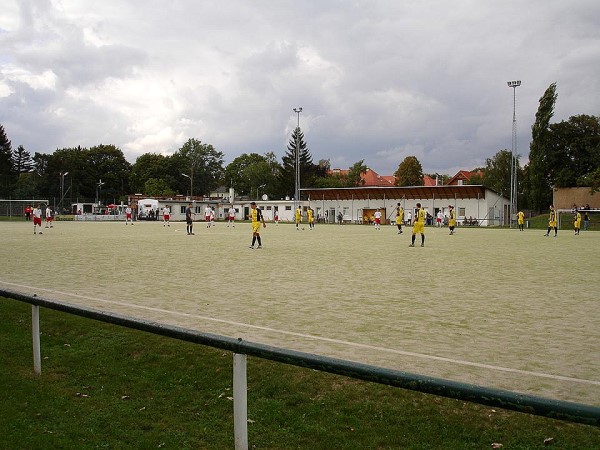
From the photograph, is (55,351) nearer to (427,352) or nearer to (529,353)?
(427,352)

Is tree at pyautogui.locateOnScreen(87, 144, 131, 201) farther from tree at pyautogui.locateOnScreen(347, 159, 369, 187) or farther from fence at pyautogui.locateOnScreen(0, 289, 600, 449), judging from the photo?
fence at pyautogui.locateOnScreen(0, 289, 600, 449)

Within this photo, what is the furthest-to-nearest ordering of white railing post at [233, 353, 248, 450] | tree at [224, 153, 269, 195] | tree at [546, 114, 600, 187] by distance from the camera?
1. tree at [224, 153, 269, 195]
2. tree at [546, 114, 600, 187]
3. white railing post at [233, 353, 248, 450]

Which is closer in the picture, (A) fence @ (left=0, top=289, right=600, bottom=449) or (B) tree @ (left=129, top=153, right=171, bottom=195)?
(A) fence @ (left=0, top=289, right=600, bottom=449)

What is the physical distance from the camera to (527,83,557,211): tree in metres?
73.1

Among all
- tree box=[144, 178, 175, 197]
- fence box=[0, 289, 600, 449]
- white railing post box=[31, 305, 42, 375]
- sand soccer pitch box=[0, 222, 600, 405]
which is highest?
tree box=[144, 178, 175, 197]

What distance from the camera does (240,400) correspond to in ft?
13.6

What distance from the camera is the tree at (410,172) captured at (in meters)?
104

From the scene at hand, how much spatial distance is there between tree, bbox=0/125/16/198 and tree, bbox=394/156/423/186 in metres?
75.1

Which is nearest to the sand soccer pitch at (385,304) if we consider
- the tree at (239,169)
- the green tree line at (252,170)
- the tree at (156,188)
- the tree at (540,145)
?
the green tree line at (252,170)

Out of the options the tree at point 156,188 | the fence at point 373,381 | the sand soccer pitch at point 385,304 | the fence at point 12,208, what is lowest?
the sand soccer pitch at point 385,304

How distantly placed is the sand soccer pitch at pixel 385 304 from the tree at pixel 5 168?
9628cm

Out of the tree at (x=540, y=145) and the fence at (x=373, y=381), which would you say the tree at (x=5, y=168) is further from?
the fence at (x=373, y=381)

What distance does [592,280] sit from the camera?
1466cm

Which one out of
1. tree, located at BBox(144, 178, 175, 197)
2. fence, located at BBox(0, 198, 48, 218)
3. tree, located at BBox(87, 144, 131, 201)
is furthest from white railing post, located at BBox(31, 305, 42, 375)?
tree, located at BBox(87, 144, 131, 201)
